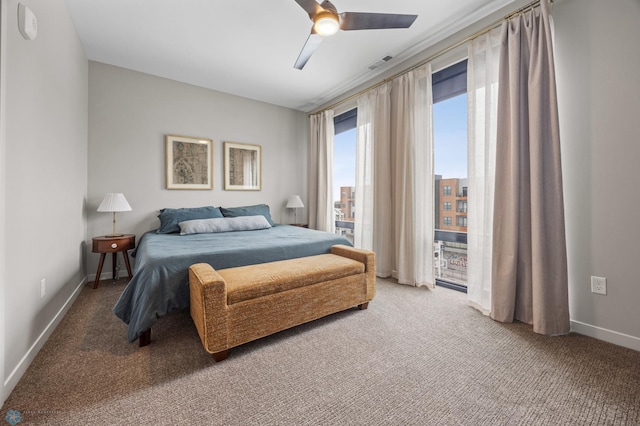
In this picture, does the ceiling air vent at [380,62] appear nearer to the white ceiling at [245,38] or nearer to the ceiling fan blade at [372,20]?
the white ceiling at [245,38]

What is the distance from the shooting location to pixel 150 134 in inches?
145

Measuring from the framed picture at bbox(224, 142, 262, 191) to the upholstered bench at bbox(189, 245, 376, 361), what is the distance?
2.40 meters

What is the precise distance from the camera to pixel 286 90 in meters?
4.20

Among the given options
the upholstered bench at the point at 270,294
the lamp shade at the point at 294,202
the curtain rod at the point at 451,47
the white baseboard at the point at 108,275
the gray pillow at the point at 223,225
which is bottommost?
the white baseboard at the point at 108,275

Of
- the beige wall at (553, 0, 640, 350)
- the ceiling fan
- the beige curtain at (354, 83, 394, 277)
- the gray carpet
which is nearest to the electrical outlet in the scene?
the beige wall at (553, 0, 640, 350)

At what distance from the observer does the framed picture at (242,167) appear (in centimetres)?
428

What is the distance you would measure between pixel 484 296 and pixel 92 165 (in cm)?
472

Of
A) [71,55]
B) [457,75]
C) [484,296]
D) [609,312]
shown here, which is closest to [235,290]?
[484,296]

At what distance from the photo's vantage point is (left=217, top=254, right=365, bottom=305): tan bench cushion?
1790mm

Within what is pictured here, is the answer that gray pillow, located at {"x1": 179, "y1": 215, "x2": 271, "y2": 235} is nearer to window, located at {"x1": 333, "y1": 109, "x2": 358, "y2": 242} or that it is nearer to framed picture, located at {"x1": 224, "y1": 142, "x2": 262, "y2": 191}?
framed picture, located at {"x1": 224, "y1": 142, "x2": 262, "y2": 191}

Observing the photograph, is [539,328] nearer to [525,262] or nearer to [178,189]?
[525,262]

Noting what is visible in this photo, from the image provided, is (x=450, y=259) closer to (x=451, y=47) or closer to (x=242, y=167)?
(x=451, y=47)

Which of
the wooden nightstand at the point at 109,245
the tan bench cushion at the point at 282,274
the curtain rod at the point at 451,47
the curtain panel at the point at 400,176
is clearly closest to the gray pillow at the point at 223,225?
the wooden nightstand at the point at 109,245

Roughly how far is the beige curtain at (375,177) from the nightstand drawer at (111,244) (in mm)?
2953
